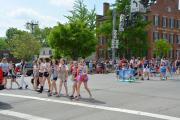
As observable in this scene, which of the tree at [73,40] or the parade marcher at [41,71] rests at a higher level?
the tree at [73,40]

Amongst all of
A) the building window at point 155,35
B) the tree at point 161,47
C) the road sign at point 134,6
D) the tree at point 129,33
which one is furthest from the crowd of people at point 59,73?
the building window at point 155,35

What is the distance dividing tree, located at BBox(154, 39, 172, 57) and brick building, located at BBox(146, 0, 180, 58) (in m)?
1.80

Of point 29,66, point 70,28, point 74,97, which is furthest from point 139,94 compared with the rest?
point 70,28

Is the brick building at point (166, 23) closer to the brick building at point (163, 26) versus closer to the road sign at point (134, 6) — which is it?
the brick building at point (163, 26)

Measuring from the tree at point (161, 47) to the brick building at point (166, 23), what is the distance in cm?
180

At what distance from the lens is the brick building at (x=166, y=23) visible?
66.4 m

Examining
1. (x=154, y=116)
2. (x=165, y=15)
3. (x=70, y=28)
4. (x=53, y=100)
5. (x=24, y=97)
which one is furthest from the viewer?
(x=165, y=15)

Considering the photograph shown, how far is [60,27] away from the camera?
52.7m

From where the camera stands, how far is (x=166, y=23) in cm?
6938

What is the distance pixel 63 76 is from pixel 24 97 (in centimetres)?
176

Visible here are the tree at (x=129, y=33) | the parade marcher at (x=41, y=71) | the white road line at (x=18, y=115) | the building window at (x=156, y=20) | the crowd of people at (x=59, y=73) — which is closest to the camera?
the white road line at (x=18, y=115)

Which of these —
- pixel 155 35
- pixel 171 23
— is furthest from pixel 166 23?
pixel 155 35

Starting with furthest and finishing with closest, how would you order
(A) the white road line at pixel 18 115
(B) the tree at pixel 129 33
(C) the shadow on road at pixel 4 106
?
(B) the tree at pixel 129 33 < (C) the shadow on road at pixel 4 106 < (A) the white road line at pixel 18 115

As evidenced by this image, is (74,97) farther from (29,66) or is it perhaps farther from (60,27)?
(60,27)
